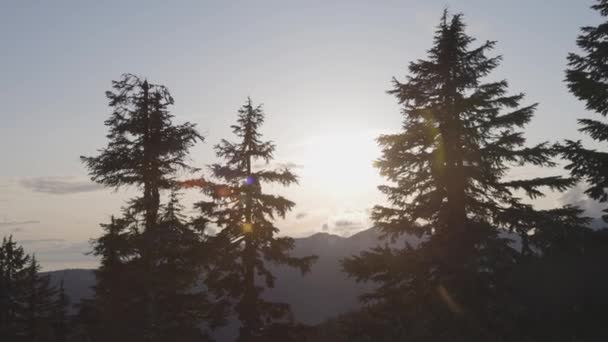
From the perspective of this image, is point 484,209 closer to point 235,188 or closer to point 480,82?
point 480,82

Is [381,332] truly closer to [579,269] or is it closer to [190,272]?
[579,269]

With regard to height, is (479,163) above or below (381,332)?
above

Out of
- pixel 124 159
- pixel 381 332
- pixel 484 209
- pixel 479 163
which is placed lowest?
pixel 381 332

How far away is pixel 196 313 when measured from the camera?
75.5 feet

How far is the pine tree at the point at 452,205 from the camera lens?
1702cm

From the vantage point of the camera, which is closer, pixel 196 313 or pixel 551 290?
pixel 551 290

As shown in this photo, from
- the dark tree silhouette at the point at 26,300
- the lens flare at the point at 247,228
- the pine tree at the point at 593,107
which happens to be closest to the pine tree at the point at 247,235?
the lens flare at the point at 247,228

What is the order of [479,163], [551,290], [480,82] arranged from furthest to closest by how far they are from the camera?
1. [480,82]
2. [479,163]
3. [551,290]

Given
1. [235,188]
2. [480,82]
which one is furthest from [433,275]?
[235,188]

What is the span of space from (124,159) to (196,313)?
9.08 meters

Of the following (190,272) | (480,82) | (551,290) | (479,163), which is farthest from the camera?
(190,272)

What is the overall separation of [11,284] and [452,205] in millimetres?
36494

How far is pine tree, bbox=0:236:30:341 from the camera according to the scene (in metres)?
35.4

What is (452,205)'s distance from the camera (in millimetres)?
18672
